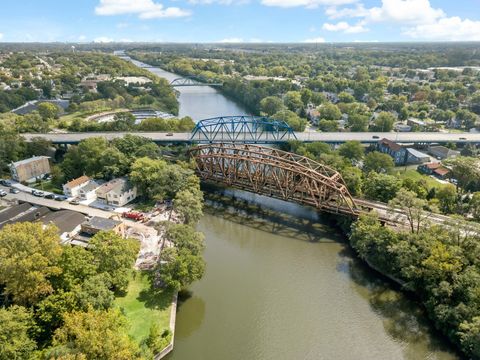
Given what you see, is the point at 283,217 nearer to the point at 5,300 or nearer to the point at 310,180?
the point at 310,180

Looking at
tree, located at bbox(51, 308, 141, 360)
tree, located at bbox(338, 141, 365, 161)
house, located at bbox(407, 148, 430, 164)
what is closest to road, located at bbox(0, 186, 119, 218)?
tree, located at bbox(51, 308, 141, 360)

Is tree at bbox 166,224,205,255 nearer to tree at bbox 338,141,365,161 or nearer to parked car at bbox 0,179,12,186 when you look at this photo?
parked car at bbox 0,179,12,186

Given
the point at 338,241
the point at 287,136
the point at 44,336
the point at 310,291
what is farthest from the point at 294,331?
the point at 287,136

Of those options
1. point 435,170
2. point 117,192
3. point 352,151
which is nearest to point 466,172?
point 435,170

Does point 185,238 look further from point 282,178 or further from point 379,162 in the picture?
point 379,162

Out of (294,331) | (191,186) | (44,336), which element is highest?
(191,186)

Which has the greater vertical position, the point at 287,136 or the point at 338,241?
the point at 287,136
